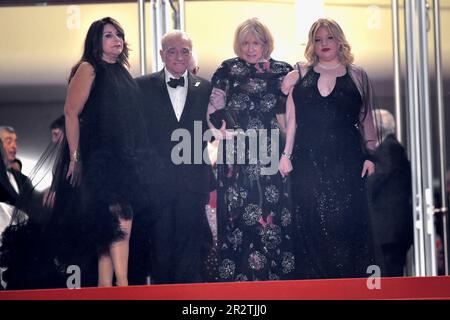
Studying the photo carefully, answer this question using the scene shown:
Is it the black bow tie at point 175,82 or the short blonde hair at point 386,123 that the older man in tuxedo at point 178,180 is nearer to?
the black bow tie at point 175,82

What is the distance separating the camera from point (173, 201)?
12.9 ft

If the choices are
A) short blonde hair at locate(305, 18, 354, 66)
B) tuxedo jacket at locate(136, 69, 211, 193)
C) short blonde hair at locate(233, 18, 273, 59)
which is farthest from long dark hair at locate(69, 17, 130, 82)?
short blonde hair at locate(305, 18, 354, 66)

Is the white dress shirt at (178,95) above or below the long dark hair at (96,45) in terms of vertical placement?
below

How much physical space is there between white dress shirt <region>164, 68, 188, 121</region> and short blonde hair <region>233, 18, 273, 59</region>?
0.99 feet

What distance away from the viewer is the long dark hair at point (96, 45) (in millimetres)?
3953

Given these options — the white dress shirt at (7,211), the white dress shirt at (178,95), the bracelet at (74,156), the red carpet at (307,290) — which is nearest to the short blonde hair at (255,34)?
the white dress shirt at (178,95)

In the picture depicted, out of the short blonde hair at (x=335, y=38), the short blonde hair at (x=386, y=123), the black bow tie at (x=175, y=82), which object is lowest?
the short blonde hair at (x=386, y=123)

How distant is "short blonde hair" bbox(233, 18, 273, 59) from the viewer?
12.8 ft

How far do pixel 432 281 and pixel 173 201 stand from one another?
133cm

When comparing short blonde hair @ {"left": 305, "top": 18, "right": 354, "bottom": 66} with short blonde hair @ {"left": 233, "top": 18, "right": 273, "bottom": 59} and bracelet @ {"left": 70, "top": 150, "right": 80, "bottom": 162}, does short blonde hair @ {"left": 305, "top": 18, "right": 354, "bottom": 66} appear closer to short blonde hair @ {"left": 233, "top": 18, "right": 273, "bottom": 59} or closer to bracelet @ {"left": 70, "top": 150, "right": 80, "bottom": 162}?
short blonde hair @ {"left": 233, "top": 18, "right": 273, "bottom": 59}

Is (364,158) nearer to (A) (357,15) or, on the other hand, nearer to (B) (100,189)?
(A) (357,15)

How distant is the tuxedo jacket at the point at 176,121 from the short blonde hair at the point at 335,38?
1.73 feet

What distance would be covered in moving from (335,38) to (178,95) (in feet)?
2.73

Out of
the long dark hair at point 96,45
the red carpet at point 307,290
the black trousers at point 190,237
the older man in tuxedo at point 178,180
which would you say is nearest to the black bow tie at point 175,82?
the older man in tuxedo at point 178,180
